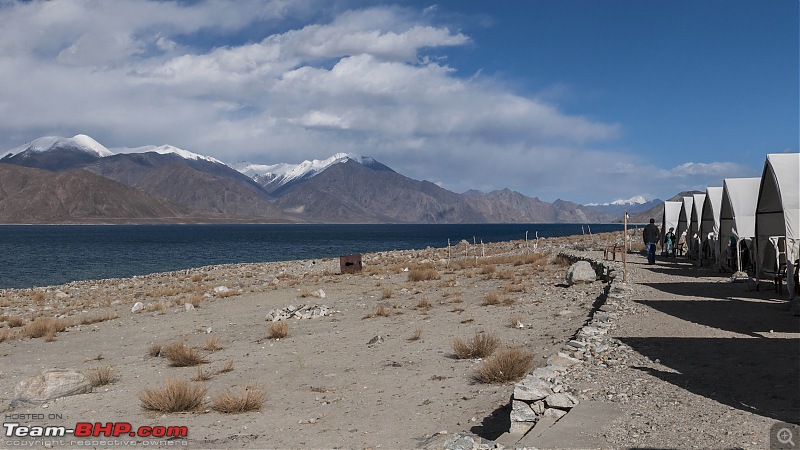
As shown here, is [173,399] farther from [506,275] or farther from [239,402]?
[506,275]

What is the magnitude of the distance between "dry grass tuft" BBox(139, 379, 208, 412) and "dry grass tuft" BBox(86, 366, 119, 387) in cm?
224

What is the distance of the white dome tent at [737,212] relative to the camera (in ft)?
73.5

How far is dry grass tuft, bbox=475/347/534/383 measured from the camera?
953 cm

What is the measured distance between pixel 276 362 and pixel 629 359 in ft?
23.5

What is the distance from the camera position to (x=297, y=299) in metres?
23.1

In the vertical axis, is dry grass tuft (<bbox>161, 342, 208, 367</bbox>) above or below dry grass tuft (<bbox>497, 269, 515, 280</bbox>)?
below

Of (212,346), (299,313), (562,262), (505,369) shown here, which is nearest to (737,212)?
(562,262)

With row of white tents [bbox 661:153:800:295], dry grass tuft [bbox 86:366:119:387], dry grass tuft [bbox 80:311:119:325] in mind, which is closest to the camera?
dry grass tuft [bbox 86:366:119:387]

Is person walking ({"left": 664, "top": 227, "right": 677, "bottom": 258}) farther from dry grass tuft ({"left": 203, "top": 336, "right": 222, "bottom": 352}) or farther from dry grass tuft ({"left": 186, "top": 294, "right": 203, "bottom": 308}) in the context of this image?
dry grass tuft ({"left": 203, "top": 336, "right": 222, "bottom": 352})

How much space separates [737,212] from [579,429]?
67.0ft

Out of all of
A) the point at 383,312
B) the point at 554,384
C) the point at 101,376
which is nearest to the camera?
the point at 554,384

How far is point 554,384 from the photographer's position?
780 cm

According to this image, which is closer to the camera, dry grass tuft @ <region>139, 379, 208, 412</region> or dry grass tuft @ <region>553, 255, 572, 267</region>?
dry grass tuft @ <region>139, 379, 208, 412</region>

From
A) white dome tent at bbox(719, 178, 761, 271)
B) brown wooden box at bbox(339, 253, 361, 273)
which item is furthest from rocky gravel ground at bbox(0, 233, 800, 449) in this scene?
brown wooden box at bbox(339, 253, 361, 273)
